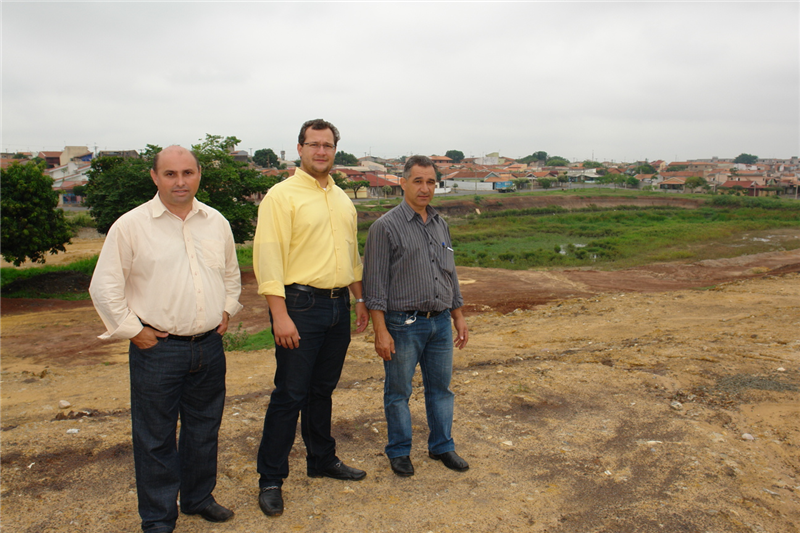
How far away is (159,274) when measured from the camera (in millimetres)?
2457

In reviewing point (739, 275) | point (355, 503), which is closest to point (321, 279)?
point (355, 503)

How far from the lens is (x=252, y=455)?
3453 mm

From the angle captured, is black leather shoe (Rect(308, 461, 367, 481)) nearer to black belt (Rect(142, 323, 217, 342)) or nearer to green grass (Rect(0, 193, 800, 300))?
black belt (Rect(142, 323, 217, 342))

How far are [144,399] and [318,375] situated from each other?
2.91ft

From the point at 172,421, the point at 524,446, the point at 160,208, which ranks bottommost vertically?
the point at 524,446

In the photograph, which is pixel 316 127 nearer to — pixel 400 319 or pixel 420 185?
pixel 420 185

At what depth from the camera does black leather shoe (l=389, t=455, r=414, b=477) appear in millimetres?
3137

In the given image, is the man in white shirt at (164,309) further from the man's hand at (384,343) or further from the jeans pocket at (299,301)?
the man's hand at (384,343)

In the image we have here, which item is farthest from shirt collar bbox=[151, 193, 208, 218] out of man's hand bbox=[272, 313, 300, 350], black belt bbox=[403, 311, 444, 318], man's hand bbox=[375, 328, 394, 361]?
black belt bbox=[403, 311, 444, 318]

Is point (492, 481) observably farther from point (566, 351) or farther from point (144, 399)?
point (566, 351)

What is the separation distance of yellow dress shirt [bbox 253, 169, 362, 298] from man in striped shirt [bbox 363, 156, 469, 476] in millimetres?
212

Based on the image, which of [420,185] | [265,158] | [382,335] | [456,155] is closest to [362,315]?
[382,335]

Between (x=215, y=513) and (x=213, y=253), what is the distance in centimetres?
130

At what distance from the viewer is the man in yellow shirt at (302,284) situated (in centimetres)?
273
